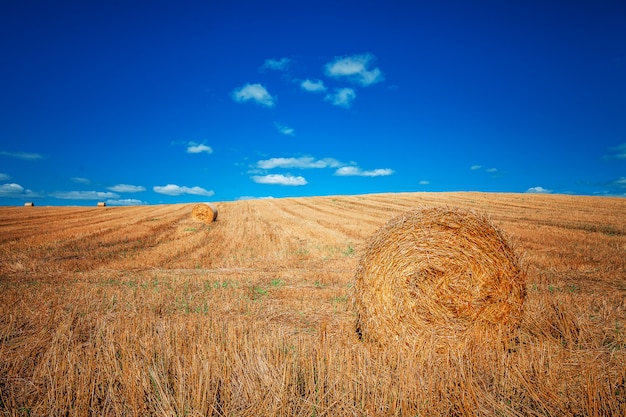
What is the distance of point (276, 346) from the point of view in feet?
10.8

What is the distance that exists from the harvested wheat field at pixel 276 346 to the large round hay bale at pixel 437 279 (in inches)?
4.1

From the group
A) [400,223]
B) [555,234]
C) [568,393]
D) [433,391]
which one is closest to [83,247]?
[400,223]

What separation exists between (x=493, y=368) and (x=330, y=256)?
26.1ft

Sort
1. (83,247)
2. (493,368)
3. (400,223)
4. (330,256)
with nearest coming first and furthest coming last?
1. (493,368)
2. (400,223)
3. (330,256)
4. (83,247)

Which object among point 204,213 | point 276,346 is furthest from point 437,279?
point 204,213

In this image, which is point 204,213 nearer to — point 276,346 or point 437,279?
point 437,279

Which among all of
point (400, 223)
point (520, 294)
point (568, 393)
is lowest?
point (568, 393)

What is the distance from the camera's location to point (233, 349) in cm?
328

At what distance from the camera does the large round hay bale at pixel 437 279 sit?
4395 mm

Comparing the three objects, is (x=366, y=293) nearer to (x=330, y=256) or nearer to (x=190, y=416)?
(x=190, y=416)

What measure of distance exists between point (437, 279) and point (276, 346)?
2.51 m

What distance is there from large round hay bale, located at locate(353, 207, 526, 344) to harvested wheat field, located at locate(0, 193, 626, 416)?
11 cm

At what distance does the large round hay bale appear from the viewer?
439cm

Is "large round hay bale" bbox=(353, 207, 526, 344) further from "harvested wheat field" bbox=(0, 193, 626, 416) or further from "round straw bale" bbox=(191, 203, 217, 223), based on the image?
"round straw bale" bbox=(191, 203, 217, 223)
